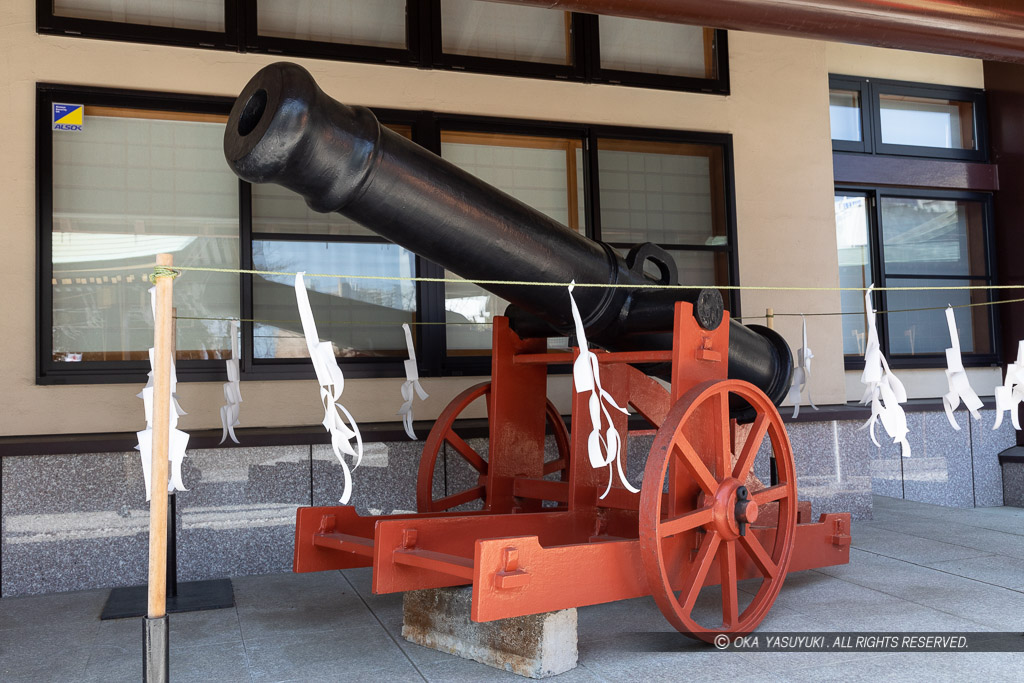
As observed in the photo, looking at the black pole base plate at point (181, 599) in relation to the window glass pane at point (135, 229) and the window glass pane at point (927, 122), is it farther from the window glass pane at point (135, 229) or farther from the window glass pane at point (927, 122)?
the window glass pane at point (927, 122)

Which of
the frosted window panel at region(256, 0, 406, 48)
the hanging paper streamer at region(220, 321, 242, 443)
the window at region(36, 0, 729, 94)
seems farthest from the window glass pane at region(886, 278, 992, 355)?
the hanging paper streamer at region(220, 321, 242, 443)

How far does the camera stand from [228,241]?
4.40 metres

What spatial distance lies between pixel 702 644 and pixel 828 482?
2.44m

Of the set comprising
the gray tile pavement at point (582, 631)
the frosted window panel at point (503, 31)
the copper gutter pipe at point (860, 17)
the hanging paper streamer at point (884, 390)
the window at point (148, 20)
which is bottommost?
the gray tile pavement at point (582, 631)

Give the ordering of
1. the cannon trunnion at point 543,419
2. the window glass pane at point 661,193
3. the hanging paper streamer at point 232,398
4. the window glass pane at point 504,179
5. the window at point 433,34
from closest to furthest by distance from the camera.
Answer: the cannon trunnion at point 543,419 < the hanging paper streamer at point 232,398 < the window at point 433,34 < the window glass pane at point 504,179 < the window glass pane at point 661,193

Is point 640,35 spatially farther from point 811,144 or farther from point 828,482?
point 828,482

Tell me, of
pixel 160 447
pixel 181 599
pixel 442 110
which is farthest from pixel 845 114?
pixel 160 447

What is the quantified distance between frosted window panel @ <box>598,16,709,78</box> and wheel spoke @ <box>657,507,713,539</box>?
125 inches

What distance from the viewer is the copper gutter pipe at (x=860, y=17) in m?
3.11

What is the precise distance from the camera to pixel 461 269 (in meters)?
2.65

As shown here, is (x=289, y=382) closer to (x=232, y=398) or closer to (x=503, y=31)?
(x=232, y=398)

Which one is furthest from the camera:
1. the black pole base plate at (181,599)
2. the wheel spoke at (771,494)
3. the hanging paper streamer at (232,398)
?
the hanging paper streamer at (232,398)

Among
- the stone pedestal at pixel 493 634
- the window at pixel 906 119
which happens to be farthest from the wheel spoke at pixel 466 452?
the window at pixel 906 119

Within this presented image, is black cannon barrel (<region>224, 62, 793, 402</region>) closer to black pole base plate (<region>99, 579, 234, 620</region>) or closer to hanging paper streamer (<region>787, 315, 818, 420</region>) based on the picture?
hanging paper streamer (<region>787, 315, 818, 420</region>)
